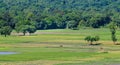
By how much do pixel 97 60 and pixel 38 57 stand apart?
9.09 meters

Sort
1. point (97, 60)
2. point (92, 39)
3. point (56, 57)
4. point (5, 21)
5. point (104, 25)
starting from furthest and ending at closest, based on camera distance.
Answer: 1. point (104, 25)
2. point (5, 21)
3. point (92, 39)
4. point (56, 57)
5. point (97, 60)

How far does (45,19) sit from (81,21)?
17433 millimetres

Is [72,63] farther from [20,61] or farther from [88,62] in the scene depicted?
[20,61]

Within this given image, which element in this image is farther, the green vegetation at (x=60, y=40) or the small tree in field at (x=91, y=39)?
the small tree in field at (x=91, y=39)

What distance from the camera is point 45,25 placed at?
164m

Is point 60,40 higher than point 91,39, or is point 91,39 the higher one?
point 91,39

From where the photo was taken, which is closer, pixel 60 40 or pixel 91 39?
pixel 91 39

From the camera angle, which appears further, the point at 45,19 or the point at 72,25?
the point at 45,19

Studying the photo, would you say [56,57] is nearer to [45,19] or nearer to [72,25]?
[72,25]

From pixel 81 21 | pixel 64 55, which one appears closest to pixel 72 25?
pixel 81 21

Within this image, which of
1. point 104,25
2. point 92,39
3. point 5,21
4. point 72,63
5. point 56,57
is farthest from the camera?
point 104,25

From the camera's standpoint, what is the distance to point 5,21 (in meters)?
154

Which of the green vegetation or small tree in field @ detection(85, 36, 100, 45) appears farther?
small tree in field @ detection(85, 36, 100, 45)

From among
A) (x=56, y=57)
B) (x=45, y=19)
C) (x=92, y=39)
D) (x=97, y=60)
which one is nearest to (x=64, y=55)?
(x=56, y=57)
